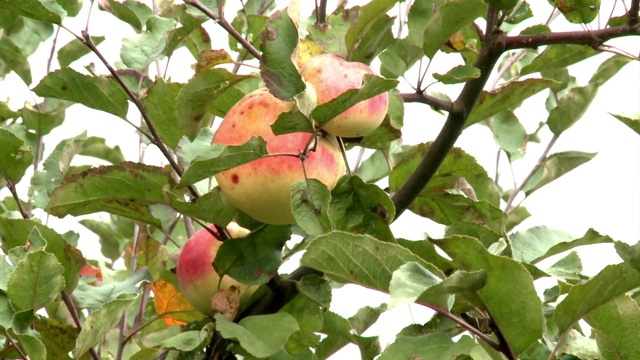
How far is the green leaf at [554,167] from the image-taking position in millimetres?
1335

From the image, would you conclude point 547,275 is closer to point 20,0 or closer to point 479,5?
point 479,5

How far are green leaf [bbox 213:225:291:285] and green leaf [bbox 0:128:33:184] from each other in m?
0.33

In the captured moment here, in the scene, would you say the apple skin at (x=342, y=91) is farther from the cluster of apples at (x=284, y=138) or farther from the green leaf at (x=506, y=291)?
the green leaf at (x=506, y=291)

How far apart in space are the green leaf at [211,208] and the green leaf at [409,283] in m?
0.30

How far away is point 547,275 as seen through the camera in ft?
3.09

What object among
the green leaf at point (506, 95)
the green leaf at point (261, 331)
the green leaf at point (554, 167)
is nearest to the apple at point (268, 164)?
the green leaf at point (261, 331)

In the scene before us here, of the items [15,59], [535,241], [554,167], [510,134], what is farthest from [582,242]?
[15,59]

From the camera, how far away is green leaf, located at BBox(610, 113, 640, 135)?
0.91m

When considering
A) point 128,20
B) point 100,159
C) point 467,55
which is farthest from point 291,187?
point 100,159

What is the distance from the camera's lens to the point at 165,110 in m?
1.11

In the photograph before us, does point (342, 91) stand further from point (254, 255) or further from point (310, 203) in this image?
point (254, 255)

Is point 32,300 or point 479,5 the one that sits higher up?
point 479,5

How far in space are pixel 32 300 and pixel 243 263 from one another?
215mm

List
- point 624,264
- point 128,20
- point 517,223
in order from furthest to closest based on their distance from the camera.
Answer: point 517,223
point 128,20
point 624,264
